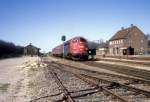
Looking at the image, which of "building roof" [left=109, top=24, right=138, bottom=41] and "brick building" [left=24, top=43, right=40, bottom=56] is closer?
"building roof" [left=109, top=24, right=138, bottom=41]

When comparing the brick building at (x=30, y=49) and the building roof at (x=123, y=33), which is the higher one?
the building roof at (x=123, y=33)

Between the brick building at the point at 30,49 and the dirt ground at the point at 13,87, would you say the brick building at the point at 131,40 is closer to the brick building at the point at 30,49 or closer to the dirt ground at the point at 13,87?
the brick building at the point at 30,49

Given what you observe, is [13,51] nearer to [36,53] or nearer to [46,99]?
[36,53]

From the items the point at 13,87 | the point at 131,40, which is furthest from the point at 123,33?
the point at 13,87

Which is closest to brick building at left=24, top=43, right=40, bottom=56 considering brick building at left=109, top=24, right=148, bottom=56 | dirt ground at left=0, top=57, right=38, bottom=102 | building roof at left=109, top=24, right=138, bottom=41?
building roof at left=109, top=24, right=138, bottom=41

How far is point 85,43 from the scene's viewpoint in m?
40.2

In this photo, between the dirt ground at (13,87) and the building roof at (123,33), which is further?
the building roof at (123,33)

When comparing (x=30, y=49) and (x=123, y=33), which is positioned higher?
(x=123, y=33)

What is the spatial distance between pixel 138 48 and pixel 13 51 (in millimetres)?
80833

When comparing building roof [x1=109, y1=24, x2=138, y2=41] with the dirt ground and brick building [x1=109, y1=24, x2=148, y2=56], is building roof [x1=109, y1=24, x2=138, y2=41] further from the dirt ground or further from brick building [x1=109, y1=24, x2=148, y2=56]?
the dirt ground

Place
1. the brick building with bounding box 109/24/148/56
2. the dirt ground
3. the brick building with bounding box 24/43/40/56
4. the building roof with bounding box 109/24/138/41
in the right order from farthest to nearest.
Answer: the brick building with bounding box 24/43/40/56 < the building roof with bounding box 109/24/138/41 < the brick building with bounding box 109/24/148/56 < the dirt ground

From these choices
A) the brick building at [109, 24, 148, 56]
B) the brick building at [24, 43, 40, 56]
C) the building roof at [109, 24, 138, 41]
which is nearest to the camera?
the brick building at [109, 24, 148, 56]

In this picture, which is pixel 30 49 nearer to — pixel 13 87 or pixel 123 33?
pixel 123 33

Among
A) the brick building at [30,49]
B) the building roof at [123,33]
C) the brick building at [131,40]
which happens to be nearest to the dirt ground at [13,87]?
the brick building at [131,40]
